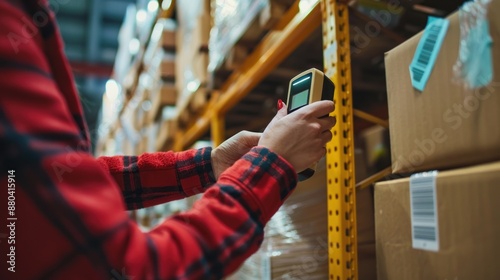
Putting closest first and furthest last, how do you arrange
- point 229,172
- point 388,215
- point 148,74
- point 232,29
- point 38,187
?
point 38,187
point 229,172
point 388,215
point 232,29
point 148,74

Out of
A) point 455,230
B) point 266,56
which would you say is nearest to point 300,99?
point 455,230

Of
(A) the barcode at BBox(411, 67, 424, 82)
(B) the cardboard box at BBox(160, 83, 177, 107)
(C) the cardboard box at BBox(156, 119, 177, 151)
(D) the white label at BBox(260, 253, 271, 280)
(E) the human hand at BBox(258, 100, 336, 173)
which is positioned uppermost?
(B) the cardboard box at BBox(160, 83, 177, 107)

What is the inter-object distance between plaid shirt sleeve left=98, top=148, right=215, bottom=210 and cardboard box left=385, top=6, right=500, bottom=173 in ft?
1.37

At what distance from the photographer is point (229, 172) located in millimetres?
584

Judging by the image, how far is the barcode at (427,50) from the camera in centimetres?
72

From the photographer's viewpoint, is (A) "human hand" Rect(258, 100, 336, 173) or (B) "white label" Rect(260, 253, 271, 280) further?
(B) "white label" Rect(260, 253, 271, 280)

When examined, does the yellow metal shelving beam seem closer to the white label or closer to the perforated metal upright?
the perforated metal upright

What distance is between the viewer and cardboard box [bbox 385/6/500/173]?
1.97 ft

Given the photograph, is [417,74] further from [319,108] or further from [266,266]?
[266,266]

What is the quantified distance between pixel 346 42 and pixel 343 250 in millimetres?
466

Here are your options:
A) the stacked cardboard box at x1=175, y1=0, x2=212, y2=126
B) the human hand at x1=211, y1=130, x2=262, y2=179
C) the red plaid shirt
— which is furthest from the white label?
the stacked cardboard box at x1=175, y1=0, x2=212, y2=126

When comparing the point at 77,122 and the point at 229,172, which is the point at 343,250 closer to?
the point at 229,172

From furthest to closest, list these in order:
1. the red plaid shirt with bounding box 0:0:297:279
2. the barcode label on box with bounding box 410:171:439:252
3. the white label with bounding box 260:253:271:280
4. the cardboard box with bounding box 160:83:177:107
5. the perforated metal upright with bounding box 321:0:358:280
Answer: the cardboard box with bounding box 160:83:177:107, the white label with bounding box 260:253:271:280, the perforated metal upright with bounding box 321:0:358:280, the barcode label on box with bounding box 410:171:439:252, the red plaid shirt with bounding box 0:0:297:279

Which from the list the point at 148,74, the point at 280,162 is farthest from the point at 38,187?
the point at 148,74
